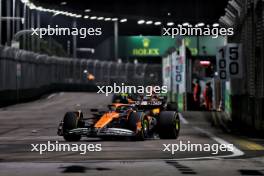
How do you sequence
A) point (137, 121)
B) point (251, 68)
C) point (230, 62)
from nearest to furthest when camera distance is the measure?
point (137, 121)
point (230, 62)
point (251, 68)

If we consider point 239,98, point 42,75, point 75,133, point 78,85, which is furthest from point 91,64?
point 75,133

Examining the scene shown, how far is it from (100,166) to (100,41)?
294ft

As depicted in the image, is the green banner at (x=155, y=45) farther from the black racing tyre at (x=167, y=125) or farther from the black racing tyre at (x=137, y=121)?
the black racing tyre at (x=137, y=121)

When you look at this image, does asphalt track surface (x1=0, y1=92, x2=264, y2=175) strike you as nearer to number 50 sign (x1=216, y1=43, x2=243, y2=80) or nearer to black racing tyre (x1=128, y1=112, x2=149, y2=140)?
black racing tyre (x1=128, y1=112, x2=149, y2=140)

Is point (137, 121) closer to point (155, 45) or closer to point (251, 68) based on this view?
point (251, 68)

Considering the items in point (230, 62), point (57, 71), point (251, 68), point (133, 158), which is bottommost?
point (133, 158)

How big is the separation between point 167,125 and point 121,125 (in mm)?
1148

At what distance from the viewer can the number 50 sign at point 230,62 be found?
27.3 meters

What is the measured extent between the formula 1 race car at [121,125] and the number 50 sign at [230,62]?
7.61 meters

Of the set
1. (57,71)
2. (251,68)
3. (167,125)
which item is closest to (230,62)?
(251,68)

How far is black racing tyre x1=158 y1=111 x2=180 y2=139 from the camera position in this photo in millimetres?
19375

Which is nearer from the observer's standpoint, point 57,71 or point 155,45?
point 57,71

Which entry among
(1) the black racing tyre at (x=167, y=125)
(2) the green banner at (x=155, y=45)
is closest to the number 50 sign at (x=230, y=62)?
(1) the black racing tyre at (x=167, y=125)

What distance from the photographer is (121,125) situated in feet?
62.3
